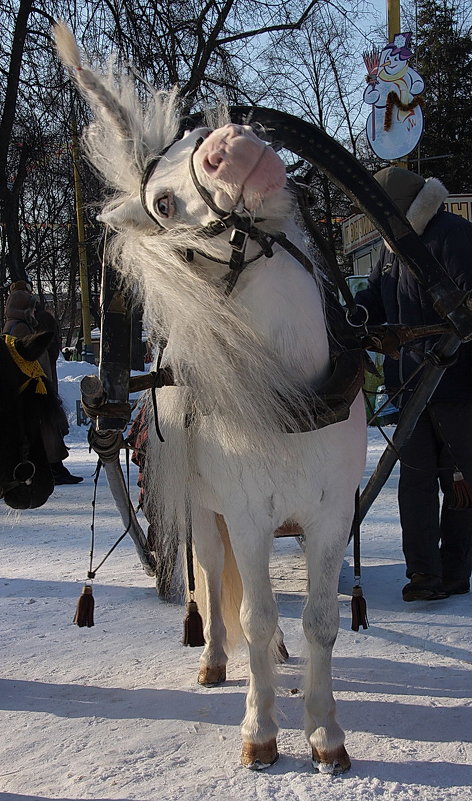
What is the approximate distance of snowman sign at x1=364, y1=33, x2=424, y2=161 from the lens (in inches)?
368

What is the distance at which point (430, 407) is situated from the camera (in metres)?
3.70

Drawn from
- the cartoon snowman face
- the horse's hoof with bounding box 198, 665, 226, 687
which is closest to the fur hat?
the horse's hoof with bounding box 198, 665, 226, 687

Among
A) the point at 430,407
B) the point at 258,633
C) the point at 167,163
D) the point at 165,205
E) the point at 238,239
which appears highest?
the point at 167,163

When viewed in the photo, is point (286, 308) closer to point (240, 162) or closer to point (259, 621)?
point (240, 162)

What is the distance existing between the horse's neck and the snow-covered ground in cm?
106

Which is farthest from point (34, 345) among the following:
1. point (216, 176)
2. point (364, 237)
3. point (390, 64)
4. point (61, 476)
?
point (364, 237)

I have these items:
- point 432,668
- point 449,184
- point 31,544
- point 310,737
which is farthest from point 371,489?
point 449,184

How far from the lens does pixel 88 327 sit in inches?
755

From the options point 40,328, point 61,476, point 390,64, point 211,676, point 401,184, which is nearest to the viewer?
point 211,676

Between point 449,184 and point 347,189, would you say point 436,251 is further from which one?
point 449,184

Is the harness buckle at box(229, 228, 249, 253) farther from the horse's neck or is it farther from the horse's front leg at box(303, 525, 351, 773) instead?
the horse's front leg at box(303, 525, 351, 773)

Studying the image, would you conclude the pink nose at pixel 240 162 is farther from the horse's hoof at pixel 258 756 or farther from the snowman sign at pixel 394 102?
the snowman sign at pixel 394 102

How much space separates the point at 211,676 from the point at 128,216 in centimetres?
173

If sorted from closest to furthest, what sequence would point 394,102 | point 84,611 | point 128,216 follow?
point 128,216 < point 84,611 < point 394,102
